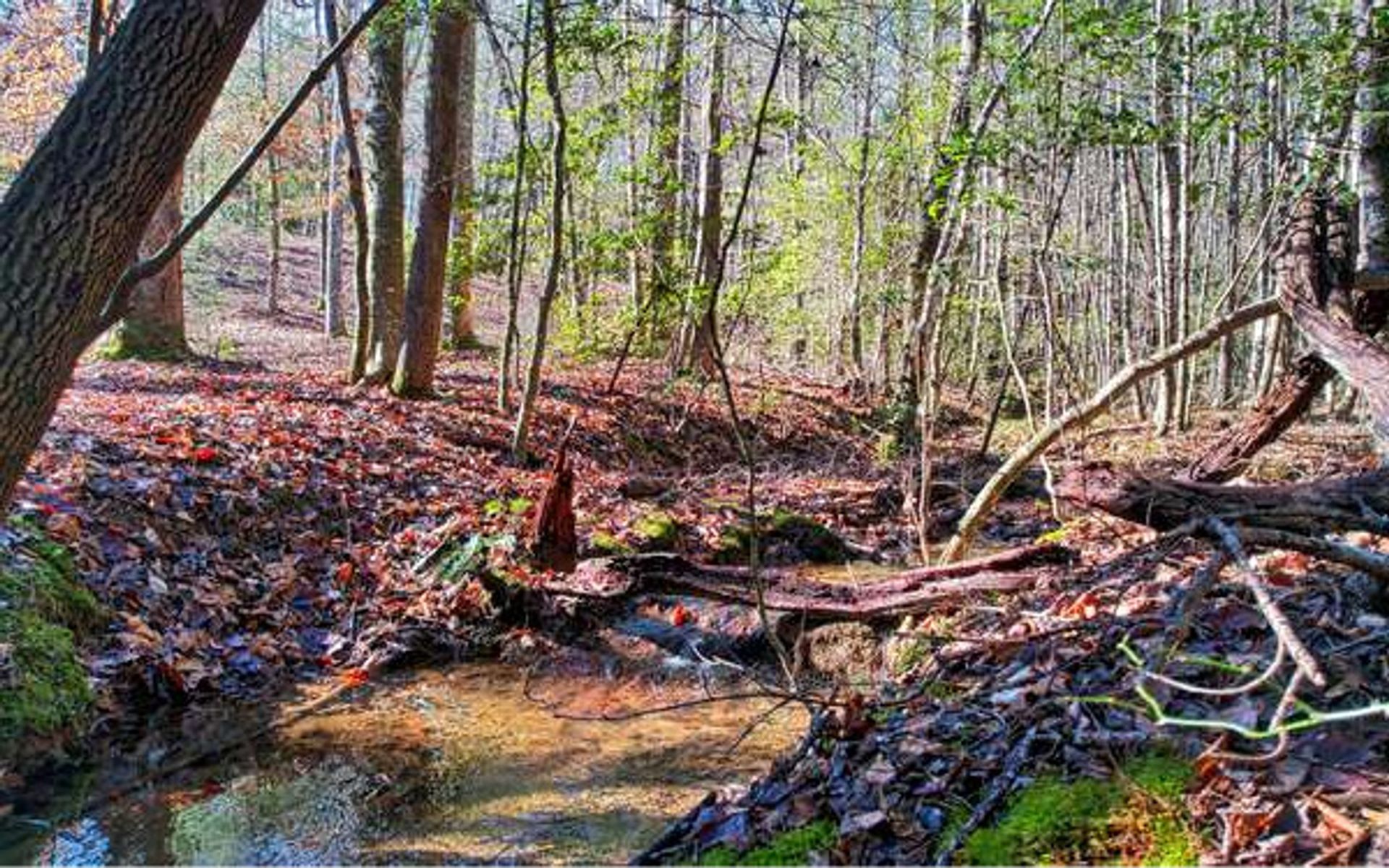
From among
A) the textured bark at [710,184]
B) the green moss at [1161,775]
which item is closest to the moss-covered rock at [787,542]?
the textured bark at [710,184]

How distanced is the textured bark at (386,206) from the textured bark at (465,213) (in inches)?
42.2

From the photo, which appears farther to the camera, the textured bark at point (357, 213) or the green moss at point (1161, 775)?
the textured bark at point (357, 213)

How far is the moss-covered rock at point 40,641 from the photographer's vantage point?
446 cm

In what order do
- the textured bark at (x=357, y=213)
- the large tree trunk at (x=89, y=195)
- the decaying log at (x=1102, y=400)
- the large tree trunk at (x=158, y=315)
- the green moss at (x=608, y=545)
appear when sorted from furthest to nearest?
1. the large tree trunk at (x=158, y=315)
2. the textured bark at (x=357, y=213)
3. the green moss at (x=608, y=545)
4. the decaying log at (x=1102, y=400)
5. the large tree trunk at (x=89, y=195)

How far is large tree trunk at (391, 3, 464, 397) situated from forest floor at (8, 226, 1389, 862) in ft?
2.33

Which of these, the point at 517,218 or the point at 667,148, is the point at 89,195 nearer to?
the point at 517,218

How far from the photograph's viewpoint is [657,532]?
8211 millimetres

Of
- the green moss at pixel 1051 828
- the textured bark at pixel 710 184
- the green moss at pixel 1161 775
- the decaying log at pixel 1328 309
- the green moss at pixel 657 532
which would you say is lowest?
the green moss at pixel 657 532

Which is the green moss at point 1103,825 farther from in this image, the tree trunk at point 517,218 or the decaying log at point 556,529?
the tree trunk at point 517,218

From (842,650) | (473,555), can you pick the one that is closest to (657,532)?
(473,555)

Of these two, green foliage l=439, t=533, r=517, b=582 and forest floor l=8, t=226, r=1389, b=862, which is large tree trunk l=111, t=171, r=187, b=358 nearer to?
forest floor l=8, t=226, r=1389, b=862

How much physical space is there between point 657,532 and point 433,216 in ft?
15.8

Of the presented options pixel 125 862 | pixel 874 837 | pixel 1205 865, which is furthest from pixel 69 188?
pixel 1205 865

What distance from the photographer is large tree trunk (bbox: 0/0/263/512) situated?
8.90ft
